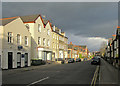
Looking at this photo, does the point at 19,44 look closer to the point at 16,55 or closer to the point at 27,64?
the point at 16,55

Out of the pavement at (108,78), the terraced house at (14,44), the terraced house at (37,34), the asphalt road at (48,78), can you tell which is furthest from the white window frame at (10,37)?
the pavement at (108,78)

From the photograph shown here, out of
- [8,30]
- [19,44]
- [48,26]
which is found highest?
[48,26]

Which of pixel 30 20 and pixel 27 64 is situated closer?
pixel 27 64

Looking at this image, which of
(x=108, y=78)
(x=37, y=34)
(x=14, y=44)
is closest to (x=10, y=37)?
(x=14, y=44)

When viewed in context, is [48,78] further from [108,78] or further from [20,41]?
[20,41]

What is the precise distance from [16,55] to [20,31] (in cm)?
443

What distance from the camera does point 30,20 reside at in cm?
3575

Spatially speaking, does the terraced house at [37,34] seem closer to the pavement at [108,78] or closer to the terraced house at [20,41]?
the terraced house at [20,41]

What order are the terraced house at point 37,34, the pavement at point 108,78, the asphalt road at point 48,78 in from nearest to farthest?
1. the pavement at point 108,78
2. the asphalt road at point 48,78
3. the terraced house at point 37,34

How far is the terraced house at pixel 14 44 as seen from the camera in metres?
22.7

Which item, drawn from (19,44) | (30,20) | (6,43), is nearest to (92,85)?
(6,43)

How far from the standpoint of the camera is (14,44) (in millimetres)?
25328

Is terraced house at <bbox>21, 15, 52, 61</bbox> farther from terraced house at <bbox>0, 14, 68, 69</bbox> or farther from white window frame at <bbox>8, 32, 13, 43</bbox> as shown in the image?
white window frame at <bbox>8, 32, 13, 43</bbox>

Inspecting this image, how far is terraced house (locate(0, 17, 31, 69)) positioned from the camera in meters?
22.7
